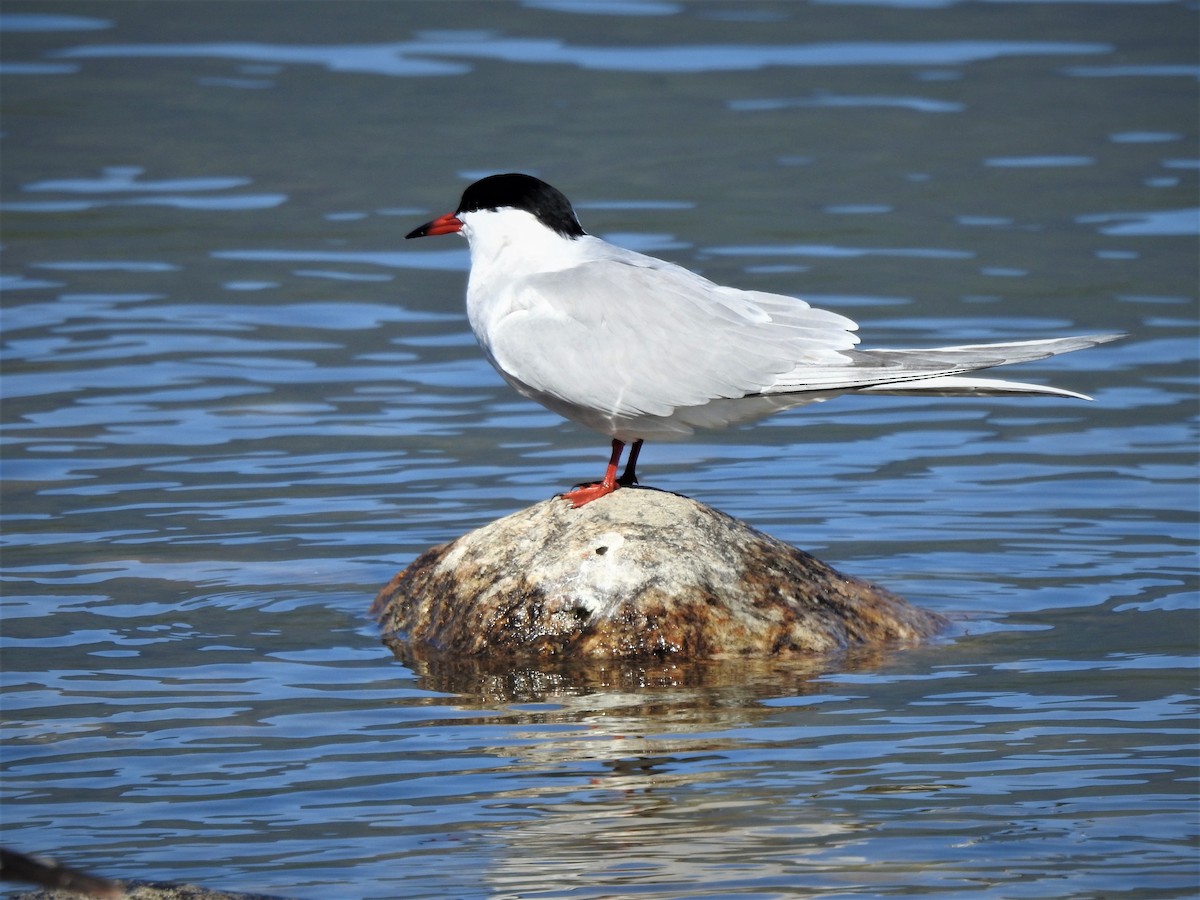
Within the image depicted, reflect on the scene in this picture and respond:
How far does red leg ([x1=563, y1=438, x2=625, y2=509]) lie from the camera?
7348 mm

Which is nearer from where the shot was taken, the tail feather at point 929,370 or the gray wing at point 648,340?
the tail feather at point 929,370

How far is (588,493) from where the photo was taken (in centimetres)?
734

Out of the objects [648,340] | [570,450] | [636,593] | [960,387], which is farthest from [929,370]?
[570,450]

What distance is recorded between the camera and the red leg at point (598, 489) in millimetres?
7348

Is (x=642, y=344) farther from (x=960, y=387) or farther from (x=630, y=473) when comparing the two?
(x=960, y=387)

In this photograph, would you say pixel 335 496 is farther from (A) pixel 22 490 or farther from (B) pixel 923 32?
(B) pixel 923 32

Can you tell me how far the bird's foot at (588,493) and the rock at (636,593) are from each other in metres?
0.03

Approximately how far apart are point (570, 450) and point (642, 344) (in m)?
3.50

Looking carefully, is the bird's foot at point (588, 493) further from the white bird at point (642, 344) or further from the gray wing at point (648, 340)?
the gray wing at point (648, 340)

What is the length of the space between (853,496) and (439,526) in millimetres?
2029

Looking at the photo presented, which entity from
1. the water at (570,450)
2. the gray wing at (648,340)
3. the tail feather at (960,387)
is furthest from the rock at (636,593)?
the tail feather at (960,387)

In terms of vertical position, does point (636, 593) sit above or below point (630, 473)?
below

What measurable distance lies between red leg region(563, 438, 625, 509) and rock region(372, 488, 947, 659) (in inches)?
1.2

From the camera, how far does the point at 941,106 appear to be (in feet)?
60.6
